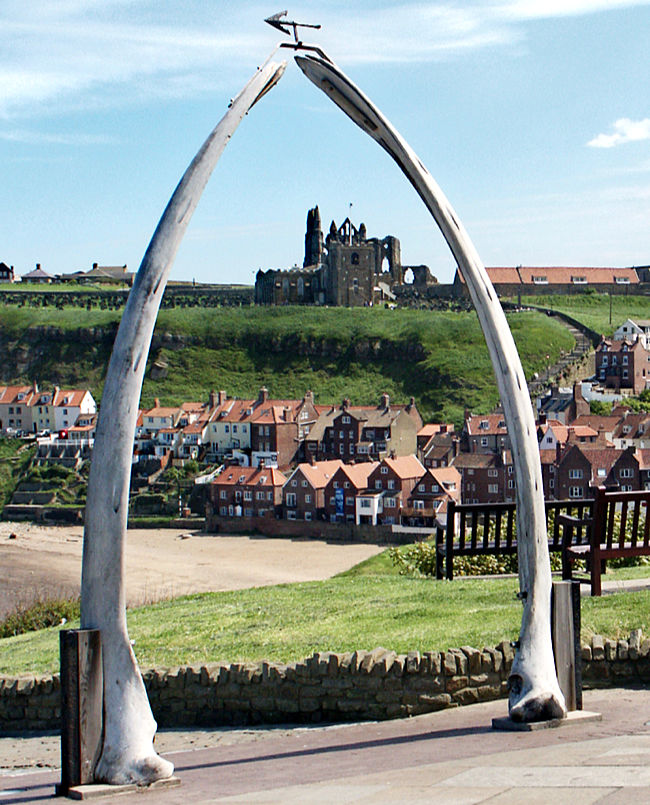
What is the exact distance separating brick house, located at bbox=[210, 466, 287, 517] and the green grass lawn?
47.8 metres

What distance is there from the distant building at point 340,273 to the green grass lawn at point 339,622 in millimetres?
114789

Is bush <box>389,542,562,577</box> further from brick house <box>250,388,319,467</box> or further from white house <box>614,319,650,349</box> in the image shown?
white house <box>614,319,650,349</box>

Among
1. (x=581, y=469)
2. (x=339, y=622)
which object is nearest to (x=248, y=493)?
(x=581, y=469)

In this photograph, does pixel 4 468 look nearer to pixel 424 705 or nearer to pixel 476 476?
pixel 476 476

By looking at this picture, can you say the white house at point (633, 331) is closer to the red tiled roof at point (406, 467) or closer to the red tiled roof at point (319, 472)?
the red tiled roof at point (406, 467)

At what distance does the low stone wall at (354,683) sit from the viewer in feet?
31.7

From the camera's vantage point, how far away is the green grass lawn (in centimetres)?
1083

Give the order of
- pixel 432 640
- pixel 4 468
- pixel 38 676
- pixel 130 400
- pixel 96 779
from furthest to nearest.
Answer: pixel 4 468
pixel 38 676
pixel 432 640
pixel 130 400
pixel 96 779

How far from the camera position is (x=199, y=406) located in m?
92.4

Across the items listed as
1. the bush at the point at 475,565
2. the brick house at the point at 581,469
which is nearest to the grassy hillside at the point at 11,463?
the brick house at the point at 581,469

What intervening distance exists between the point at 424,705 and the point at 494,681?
2.12 ft

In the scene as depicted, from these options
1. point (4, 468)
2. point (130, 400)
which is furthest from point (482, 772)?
point (4, 468)

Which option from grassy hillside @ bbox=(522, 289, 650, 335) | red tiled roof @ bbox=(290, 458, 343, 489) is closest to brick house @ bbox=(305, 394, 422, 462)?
red tiled roof @ bbox=(290, 458, 343, 489)

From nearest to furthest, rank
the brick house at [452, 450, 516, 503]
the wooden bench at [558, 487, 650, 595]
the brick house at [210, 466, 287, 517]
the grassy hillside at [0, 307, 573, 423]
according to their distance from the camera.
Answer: the wooden bench at [558, 487, 650, 595], the brick house at [452, 450, 516, 503], the brick house at [210, 466, 287, 517], the grassy hillside at [0, 307, 573, 423]
